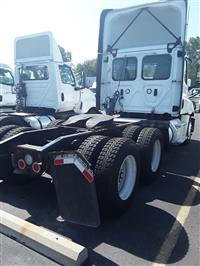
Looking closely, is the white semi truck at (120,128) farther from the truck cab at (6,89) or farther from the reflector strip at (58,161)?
the truck cab at (6,89)

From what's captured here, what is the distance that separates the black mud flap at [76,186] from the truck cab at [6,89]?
8.32m

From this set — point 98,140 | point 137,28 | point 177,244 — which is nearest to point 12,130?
point 98,140

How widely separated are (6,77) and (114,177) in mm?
9041

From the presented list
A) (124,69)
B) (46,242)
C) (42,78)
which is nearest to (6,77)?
(42,78)

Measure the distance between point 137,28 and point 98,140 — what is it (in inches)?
179

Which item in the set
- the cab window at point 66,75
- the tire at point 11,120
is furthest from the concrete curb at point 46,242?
the cab window at point 66,75

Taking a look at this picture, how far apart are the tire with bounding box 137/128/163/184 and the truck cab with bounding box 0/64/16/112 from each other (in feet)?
23.7

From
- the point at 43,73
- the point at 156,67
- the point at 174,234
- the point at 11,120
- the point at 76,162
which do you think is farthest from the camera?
the point at 43,73

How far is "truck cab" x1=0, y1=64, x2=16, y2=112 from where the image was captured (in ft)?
35.8

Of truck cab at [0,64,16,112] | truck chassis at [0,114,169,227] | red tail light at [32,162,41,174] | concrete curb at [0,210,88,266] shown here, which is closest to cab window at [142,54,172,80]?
truck chassis at [0,114,169,227]

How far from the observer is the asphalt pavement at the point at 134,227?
9.68 ft

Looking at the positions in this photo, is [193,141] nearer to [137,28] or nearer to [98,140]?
[137,28]

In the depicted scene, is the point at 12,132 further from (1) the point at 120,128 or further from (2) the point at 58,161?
(1) the point at 120,128

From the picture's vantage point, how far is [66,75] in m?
9.17
